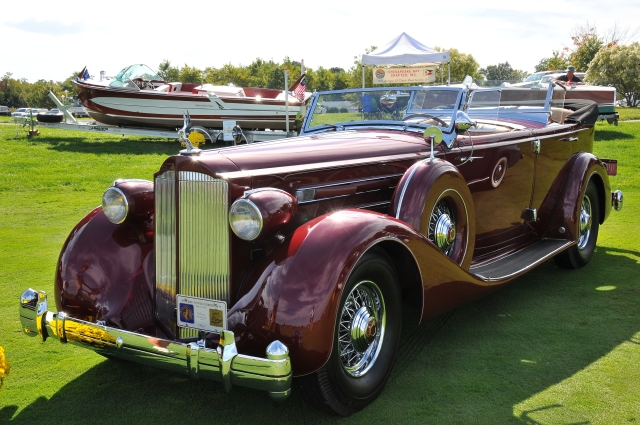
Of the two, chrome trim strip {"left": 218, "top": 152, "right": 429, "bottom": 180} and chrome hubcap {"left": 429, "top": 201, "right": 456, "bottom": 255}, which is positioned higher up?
chrome trim strip {"left": 218, "top": 152, "right": 429, "bottom": 180}

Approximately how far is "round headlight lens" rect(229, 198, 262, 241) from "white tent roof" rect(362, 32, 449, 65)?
12.4 m

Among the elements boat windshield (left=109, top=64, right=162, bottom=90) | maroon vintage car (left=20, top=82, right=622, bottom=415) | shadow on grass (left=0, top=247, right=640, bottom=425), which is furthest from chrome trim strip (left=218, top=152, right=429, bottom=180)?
boat windshield (left=109, top=64, right=162, bottom=90)

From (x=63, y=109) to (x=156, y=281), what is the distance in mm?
17942

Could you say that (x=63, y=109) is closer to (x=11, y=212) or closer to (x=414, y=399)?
(x=11, y=212)

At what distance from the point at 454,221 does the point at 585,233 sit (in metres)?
2.49

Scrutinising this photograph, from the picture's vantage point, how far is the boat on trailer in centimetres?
1848

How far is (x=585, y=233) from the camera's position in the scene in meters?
5.94

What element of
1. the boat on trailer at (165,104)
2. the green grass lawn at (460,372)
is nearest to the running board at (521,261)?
the green grass lawn at (460,372)

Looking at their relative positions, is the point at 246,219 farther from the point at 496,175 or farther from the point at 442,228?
the point at 496,175

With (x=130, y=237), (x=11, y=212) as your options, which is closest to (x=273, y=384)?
(x=130, y=237)

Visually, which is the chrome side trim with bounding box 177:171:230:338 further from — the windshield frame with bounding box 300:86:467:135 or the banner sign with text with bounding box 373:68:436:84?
the banner sign with text with bounding box 373:68:436:84

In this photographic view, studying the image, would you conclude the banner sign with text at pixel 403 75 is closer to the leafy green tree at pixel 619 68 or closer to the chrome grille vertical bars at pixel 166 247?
the chrome grille vertical bars at pixel 166 247

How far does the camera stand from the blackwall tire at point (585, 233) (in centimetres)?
564

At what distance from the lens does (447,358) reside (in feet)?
12.2
